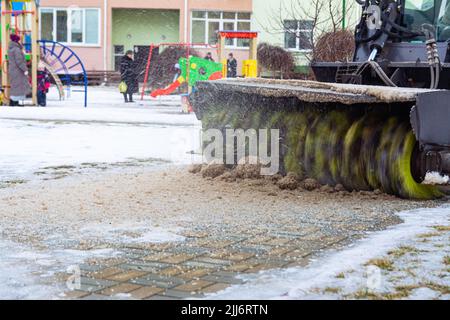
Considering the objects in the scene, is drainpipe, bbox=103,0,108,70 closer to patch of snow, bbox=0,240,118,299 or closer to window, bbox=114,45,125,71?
window, bbox=114,45,125,71

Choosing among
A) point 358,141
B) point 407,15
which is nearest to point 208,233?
point 358,141

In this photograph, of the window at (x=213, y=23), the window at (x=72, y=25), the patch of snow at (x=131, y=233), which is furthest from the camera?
the window at (x=213, y=23)

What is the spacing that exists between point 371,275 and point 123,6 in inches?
1450

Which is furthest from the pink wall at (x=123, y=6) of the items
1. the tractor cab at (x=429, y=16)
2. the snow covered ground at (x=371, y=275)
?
the snow covered ground at (x=371, y=275)

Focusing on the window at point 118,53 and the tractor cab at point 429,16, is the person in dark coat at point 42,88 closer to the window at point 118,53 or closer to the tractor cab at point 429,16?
the tractor cab at point 429,16

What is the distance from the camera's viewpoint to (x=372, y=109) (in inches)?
284

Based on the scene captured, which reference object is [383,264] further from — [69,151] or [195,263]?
[69,151]

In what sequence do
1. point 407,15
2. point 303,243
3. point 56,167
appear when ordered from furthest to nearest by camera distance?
1. point 56,167
2. point 407,15
3. point 303,243

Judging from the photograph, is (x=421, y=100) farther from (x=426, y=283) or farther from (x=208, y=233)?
(x=426, y=283)

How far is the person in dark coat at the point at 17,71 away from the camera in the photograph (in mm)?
20297

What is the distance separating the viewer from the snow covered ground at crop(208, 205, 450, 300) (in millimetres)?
3900

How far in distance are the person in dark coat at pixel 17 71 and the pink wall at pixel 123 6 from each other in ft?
65.3
